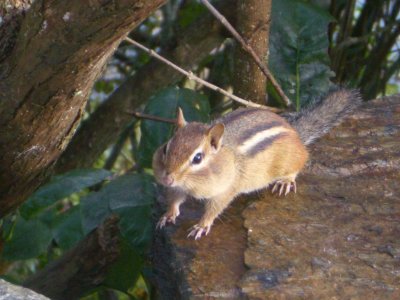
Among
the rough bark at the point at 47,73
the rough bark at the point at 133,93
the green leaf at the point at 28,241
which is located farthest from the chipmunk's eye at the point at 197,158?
the rough bark at the point at 133,93

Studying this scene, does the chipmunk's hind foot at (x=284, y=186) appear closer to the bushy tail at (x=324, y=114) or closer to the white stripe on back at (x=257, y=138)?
the white stripe on back at (x=257, y=138)

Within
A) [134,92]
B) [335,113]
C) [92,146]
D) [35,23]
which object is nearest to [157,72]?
[134,92]

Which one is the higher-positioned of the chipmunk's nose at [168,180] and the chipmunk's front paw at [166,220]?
the chipmunk's nose at [168,180]

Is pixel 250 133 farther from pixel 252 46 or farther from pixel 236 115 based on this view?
pixel 252 46

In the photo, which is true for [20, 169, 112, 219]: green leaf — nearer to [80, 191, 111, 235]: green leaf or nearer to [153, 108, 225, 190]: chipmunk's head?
[80, 191, 111, 235]: green leaf

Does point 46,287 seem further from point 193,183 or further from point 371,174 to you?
point 371,174

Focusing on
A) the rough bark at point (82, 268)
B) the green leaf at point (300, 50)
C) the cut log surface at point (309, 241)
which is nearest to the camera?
the cut log surface at point (309, 241)
